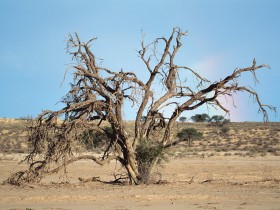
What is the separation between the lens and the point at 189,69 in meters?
18.7

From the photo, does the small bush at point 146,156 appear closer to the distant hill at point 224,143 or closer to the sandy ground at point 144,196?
the sandy ground at point 144,196

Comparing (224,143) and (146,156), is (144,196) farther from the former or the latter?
(224,143)

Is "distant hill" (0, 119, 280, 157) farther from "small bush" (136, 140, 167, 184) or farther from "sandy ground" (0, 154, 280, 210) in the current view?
"sandy ground" (0, 154, 280, 210)

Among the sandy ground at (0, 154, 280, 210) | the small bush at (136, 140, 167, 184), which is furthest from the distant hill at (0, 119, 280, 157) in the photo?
the sandy ground at (0, 154, 280, 210)

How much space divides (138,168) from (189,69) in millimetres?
4363

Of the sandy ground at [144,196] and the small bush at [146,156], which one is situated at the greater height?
the small bush at [146,156]

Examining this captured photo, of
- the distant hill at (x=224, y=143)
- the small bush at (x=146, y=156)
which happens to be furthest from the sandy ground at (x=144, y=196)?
the distant hill at (x=224, y=143)

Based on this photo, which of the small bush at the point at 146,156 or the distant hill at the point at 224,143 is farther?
the distant hill at the point at 224,143

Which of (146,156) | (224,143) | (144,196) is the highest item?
(224,143)

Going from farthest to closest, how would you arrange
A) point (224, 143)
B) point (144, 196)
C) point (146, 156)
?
point (224, 143), point (146, 156), point (144, 196)

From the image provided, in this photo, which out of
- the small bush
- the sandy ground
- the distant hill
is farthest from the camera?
the distant hill

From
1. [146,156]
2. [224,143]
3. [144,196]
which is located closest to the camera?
[144,196]

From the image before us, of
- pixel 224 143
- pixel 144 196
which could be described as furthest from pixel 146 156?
pixel 224 143

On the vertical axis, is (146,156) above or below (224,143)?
below
